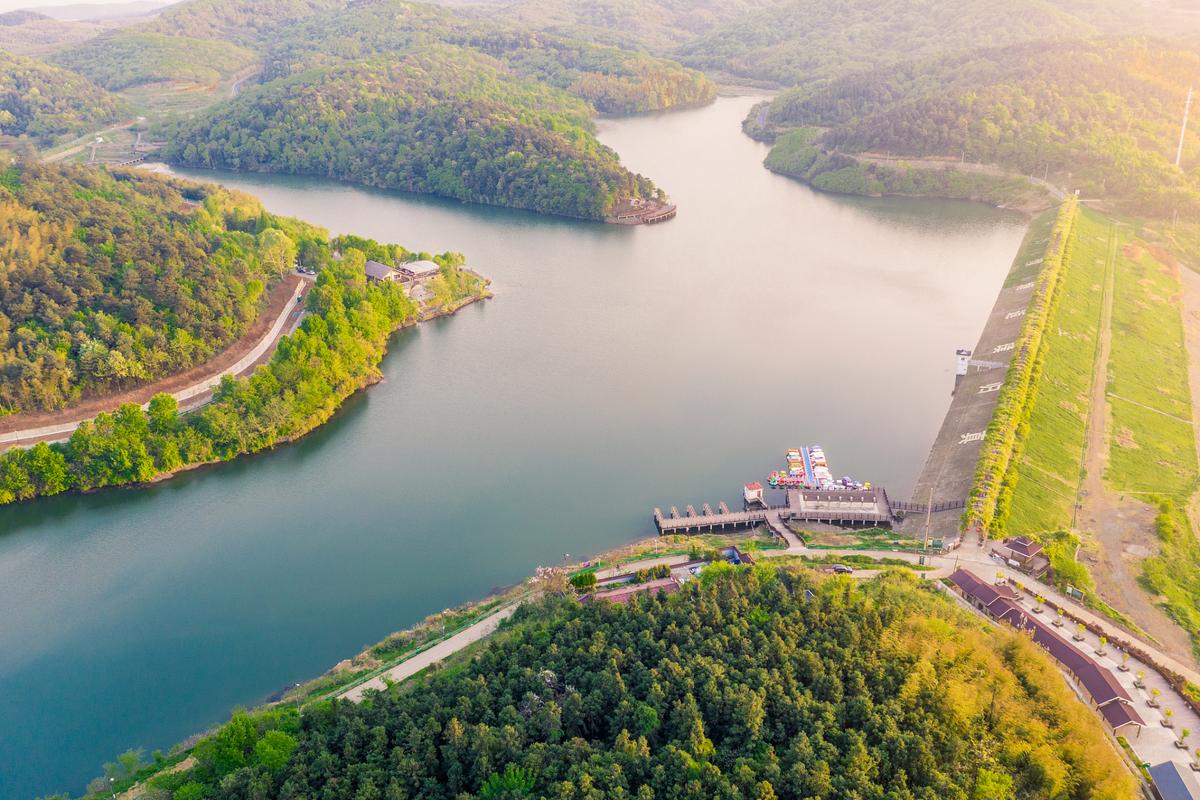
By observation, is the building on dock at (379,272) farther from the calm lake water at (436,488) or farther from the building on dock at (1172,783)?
the building on dock at (1172,783)

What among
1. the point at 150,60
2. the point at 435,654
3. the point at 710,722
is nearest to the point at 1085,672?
the point at 710,722

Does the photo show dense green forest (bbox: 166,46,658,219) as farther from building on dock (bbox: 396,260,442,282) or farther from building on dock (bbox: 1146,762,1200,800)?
building on dock (bbox: 1146,762,1200,800)

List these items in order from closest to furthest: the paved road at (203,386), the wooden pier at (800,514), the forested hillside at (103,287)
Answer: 1. the wooden pier at (800,514)
2. the paved road at (203,386)
3. the forested hillside at (103,287)

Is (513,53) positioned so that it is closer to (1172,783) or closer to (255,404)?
(255,404)

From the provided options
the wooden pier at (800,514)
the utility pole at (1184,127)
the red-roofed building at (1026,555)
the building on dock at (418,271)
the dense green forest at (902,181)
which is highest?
the utility pole at (1184,127)

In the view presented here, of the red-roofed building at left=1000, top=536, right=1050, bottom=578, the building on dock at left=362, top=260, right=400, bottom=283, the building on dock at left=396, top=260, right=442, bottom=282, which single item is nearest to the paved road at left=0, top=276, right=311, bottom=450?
the building on dock at left=362, top=260, right=400, bottom=283

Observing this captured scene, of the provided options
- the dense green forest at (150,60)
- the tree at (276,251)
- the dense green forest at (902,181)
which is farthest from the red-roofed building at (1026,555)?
the dense green forest at (150,60)
